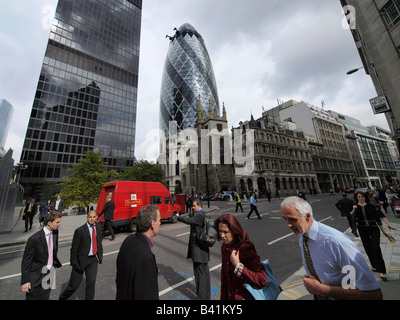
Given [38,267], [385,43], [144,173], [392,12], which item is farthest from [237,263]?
[144,173]

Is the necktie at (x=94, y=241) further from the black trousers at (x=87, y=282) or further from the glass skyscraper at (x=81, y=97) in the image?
the glass skyscraper at (x=81, y=97)

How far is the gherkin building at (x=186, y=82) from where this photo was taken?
79.4 meters

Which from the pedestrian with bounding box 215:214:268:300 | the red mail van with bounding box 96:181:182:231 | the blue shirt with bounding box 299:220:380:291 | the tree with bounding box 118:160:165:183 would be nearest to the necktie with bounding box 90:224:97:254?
the pedestrian with bounding box 215:214:268:300

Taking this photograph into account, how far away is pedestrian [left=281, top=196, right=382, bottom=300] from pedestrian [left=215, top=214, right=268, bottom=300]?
479 millimetres

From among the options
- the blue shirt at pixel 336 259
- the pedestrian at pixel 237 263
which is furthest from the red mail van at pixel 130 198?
the blue shirt at pixel 336 259

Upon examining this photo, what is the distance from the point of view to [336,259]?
161cm

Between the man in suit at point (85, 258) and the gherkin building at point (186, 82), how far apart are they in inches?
3008

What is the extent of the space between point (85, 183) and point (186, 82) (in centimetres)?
7456

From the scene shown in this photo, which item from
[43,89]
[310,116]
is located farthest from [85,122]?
[310,116]

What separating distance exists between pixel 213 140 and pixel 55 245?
137ft

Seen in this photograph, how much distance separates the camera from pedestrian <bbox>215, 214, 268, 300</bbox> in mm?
1837

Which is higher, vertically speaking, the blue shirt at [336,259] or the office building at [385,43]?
the office building at [385,43]

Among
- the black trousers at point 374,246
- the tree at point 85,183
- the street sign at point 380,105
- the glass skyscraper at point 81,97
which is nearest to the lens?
the black trousers at point 374,246

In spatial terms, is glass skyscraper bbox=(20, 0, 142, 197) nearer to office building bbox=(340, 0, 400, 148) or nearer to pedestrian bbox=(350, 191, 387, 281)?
pedestrian bbox=(350, 191, 387, 281)
